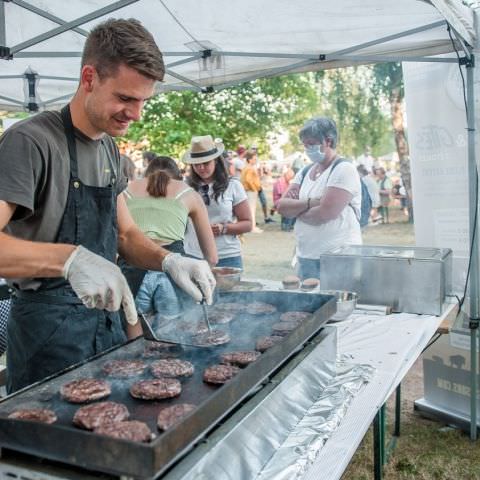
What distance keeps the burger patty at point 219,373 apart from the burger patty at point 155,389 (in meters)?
0.12

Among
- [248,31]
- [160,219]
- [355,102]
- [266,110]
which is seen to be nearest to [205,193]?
[160,219]

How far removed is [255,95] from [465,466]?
1322 cm

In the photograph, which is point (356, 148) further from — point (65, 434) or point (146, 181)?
point (65, 434)

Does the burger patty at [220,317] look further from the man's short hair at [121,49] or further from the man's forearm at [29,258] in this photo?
the man's short hair at [121,49]

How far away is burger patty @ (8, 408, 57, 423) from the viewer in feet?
4.65

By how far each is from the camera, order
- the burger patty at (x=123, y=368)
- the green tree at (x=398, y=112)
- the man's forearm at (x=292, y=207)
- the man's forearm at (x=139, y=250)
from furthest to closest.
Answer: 1. the green tree at (x=398, y=112)
2. the man's forearm at (x=292, y=207)
3. the man's forearm at (x=139, y=250)
4. the burger patty at (x=123, y=368)

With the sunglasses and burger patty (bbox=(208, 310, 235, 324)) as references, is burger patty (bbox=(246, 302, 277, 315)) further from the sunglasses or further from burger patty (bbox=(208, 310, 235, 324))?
the sunglasses

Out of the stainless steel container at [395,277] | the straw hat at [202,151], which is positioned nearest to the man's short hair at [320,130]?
the straw hat at [202,151]

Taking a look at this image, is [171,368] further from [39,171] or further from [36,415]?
[39,171]

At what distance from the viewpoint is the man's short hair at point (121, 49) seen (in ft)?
6.06

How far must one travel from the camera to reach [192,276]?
236 centimetres

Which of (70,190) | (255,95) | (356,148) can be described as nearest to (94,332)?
(70,190)

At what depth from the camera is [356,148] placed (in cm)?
2486

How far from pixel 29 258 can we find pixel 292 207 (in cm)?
269
